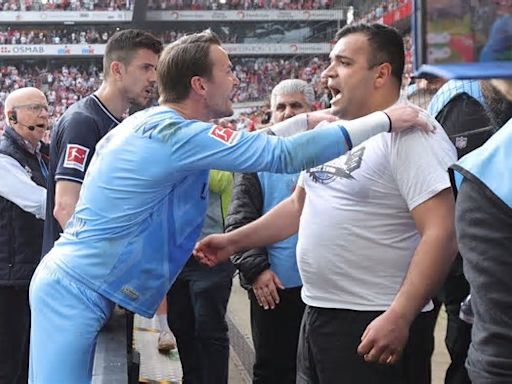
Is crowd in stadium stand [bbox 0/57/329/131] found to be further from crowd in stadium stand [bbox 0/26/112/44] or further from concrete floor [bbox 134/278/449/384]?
concrete floor [bbox 134/278/449/384]

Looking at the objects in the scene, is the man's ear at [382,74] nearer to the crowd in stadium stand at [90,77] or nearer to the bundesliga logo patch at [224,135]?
the bundesliga logo patch at [224,135]

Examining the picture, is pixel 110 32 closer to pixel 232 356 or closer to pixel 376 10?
pixel 376 10

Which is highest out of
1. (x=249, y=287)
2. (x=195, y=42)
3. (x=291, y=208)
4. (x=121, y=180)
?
(x=195, y=42)

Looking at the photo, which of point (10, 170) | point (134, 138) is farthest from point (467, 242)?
point (10, 170)

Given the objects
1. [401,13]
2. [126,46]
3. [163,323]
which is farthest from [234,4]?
[126,46]

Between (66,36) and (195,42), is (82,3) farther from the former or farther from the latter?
(195,42)

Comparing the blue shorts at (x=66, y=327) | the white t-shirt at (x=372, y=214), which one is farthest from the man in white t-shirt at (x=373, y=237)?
the blue shorts at (x=66, y=327)

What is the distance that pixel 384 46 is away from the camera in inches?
95.7

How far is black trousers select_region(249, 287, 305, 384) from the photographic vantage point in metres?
3.78

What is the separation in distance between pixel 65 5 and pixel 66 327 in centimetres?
3844

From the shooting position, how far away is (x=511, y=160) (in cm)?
136

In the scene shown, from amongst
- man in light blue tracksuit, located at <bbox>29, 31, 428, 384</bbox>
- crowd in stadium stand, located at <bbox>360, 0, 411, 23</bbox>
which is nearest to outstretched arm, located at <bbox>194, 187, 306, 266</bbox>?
man in light blue tracksuit, located at <bbox>29, 31, 428, 384</bbox>

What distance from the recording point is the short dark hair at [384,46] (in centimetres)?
242

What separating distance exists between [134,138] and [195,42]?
0.46 metres
